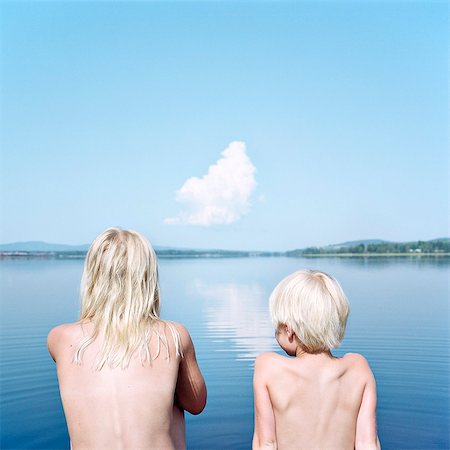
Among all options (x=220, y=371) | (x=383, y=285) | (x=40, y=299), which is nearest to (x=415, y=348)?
(x=220, y=371)

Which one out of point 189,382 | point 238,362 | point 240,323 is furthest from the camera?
point 240,323

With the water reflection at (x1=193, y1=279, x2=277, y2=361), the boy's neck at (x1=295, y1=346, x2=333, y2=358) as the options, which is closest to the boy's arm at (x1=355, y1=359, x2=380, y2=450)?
the boy's neck at (x1=295, y1=346, x2=333, y2=358)

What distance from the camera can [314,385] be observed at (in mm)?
2129

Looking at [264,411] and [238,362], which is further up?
[264,411]

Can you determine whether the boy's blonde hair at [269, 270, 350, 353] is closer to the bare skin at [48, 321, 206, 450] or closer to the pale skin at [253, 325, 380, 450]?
the pale skin at [253, 325, 380, 450]

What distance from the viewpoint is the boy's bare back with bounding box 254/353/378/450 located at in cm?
213

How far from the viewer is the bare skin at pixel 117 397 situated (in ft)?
6.99

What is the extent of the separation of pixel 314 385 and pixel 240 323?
7964mm

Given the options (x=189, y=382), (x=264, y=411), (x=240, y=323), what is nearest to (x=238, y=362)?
(x=240, y=323)

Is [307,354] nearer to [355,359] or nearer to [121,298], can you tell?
[355,359]

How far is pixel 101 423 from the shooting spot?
7.00 feet

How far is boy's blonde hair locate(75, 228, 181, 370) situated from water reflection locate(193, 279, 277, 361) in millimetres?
5034

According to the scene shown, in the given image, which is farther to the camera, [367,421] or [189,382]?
[189,382]

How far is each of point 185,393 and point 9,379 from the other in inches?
182
